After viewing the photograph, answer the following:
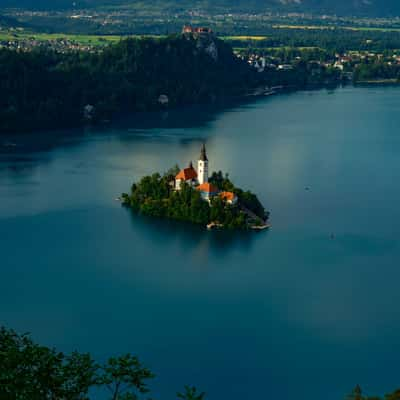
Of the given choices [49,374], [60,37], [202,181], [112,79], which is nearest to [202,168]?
[202,181]

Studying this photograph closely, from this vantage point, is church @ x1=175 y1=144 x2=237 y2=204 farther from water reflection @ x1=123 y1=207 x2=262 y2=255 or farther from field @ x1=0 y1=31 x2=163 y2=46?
field @ x1=0 y1=31 x2=163 y2=46

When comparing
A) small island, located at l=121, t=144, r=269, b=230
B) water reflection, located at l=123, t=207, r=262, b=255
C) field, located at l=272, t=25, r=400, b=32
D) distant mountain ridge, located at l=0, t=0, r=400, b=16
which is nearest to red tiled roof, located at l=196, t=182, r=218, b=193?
small island, located at l=121, t=144, r=269, b=230

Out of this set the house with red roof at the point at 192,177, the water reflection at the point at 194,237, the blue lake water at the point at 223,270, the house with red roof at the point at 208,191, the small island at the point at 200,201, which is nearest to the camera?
the blue lake water at the point at 223,270

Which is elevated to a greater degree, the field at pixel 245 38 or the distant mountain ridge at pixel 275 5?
the distant mountain ridge at pixel 275 5

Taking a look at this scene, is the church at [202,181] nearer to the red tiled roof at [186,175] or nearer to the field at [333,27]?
the red tiled roof at [186,175]

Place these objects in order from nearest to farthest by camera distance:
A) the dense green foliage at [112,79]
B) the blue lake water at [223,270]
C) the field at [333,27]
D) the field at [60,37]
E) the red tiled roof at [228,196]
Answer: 1. the blue lake water at [223,270]
2. the red tiled roof at [228,196]
3. the dense green foliage at [112,79]
4. the field at [60,37]
5. the field at [333,27]

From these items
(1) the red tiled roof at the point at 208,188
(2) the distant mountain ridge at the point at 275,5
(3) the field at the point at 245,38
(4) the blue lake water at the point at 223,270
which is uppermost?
(2) the distant mountain ridge at the point at 275,5

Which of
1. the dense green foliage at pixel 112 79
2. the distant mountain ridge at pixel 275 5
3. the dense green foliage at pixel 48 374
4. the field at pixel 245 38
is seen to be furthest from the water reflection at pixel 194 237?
the distant mountain ridge at pixel 275 5
